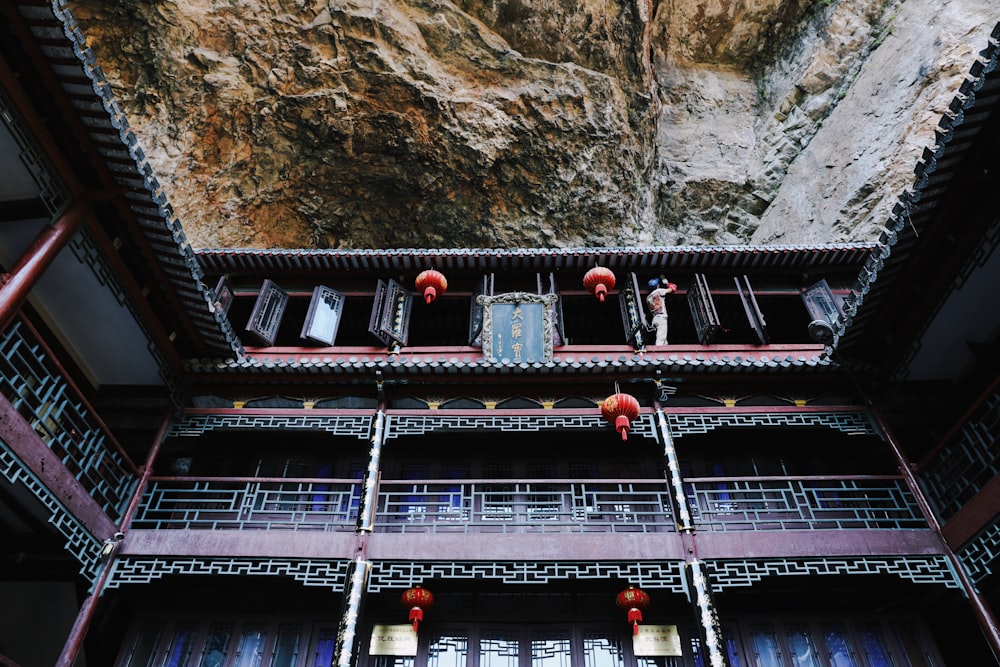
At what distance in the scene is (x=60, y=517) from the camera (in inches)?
260

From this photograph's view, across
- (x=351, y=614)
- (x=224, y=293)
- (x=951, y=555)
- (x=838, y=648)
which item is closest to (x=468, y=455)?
(x=351, y=614)

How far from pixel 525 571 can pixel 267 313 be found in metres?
5.74

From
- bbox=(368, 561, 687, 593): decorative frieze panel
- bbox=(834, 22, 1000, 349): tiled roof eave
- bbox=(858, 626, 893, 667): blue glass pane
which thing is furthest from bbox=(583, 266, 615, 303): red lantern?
bbox=(858, 626, 893, 667): blue glass pane

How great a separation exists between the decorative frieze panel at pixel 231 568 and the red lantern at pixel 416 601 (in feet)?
2.56

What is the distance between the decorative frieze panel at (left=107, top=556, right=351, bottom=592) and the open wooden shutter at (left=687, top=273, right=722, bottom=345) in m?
5.99

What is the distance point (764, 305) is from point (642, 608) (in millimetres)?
5857

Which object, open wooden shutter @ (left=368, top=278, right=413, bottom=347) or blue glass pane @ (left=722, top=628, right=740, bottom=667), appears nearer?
blue glass pane @ (left=722, top=628, right=740, bottom=667)

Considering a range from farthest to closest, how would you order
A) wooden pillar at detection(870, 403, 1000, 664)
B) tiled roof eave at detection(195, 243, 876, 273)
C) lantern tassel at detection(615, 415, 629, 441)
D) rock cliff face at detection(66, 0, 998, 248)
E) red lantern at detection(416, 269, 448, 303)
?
rock cliff face at detection(66, 0, 998, 248), tiled roof eave at detection(195, 243, 876, 273), red lantern at detection(416, 269, 448, 303), lantern tassel at detection(615, 415, 629, 441), wooden pillar at detection(870, 403, 1000, 664)

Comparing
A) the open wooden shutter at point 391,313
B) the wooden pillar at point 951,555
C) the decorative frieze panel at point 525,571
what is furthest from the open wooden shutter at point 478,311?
the wooden pillar at point 951,555

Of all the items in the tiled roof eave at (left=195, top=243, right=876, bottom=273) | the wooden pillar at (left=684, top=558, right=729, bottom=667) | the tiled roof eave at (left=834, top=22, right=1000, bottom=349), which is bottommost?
the wooden pillar at (left=684, top=558, right=729, bottom=667)

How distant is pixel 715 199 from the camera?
19688mm

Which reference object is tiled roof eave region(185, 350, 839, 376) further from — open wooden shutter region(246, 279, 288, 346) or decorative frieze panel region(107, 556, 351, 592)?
decorative frieze panel region(107, 556, 351, 592)

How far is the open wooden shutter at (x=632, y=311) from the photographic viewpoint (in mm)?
9836

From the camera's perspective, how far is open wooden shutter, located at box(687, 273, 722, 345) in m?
9.86
